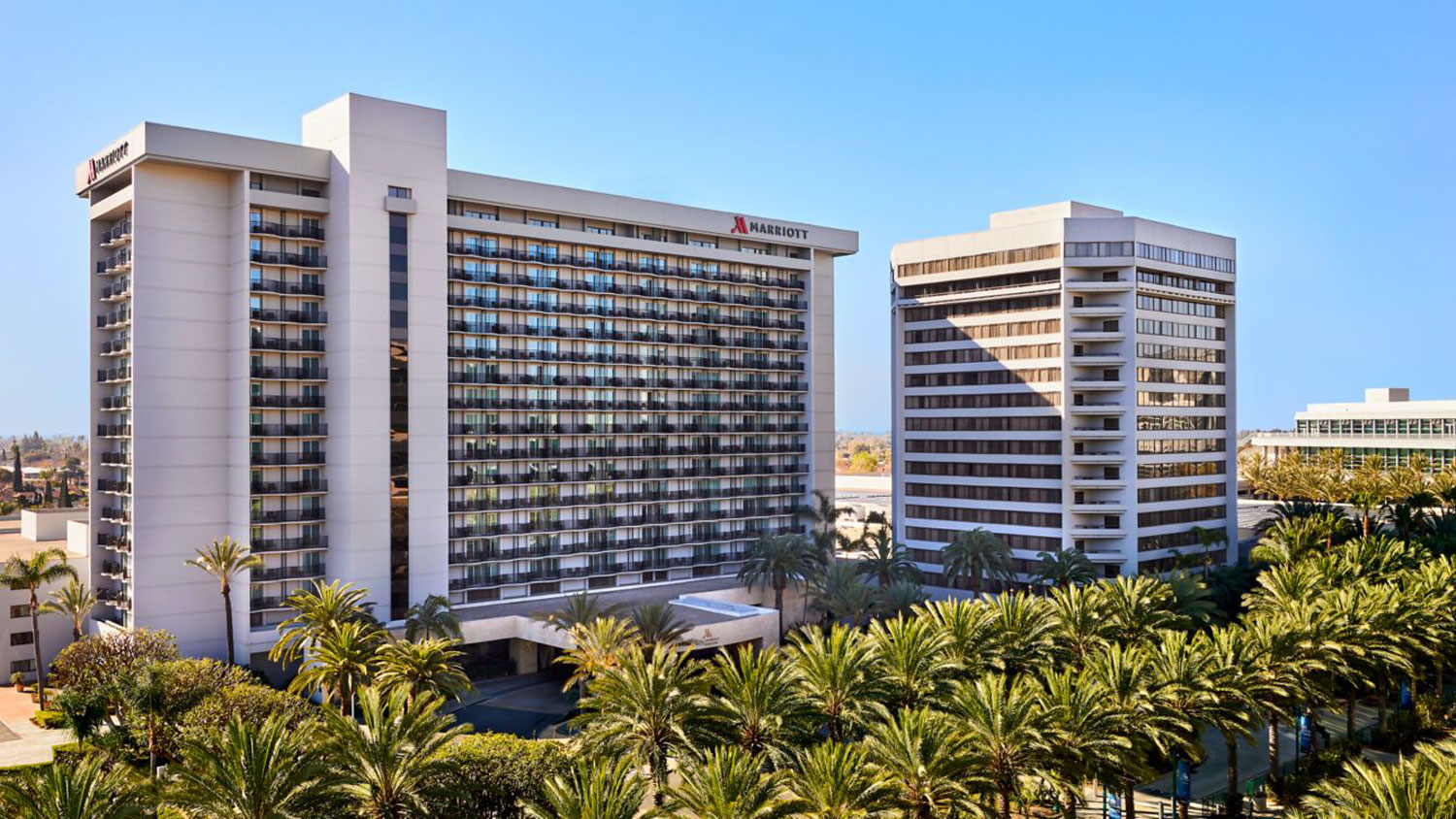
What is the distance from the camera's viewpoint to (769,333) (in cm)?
9862

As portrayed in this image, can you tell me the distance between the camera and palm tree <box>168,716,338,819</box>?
109 ft

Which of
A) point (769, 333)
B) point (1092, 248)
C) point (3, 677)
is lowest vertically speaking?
point (3, 677)

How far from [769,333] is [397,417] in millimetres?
37428

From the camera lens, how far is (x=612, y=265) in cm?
8712

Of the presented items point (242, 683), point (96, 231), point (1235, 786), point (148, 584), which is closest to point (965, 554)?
point (1235, 786)

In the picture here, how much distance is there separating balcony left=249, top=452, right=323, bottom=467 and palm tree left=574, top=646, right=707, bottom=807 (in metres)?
39.0

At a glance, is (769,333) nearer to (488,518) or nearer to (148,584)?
(488,518)

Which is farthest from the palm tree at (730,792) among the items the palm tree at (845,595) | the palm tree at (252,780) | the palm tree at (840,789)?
the palm tree at (845,595)

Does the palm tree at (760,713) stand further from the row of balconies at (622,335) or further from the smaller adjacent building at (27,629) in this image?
the smaller adjacent building at (27,629)

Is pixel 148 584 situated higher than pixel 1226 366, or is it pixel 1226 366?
pixel 1226 366

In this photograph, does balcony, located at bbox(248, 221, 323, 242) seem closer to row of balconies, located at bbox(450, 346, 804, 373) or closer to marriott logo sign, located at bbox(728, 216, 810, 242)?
row of balconies, located at bbox(450, 346, 804, 373)

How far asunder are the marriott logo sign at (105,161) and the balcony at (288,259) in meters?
10.6

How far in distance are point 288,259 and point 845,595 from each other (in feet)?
149

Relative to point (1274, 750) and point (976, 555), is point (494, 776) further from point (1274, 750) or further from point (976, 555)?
point (976, 555)
